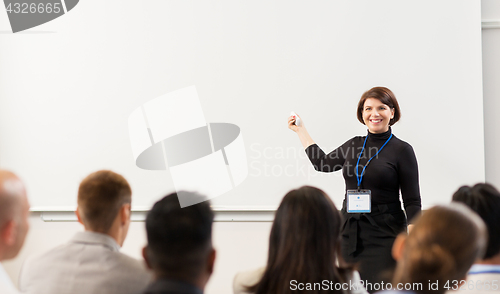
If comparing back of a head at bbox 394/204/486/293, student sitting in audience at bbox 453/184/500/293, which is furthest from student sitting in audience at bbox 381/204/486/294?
student sitting in audience at bbox 453/184/500/293

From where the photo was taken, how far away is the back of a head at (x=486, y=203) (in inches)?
49.2

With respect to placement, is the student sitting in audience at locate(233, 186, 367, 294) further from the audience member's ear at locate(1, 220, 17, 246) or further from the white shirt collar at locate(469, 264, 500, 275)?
the audience member's ear at locate(1, 220, 17, 246)

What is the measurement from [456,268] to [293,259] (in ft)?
1.36

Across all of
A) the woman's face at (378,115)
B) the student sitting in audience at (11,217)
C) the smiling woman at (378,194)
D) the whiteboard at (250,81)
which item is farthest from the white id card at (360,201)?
the student sitting in audience at (11,217)

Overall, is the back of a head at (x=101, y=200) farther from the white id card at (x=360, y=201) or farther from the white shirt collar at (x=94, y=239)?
the white id card at (x=360, y=201)

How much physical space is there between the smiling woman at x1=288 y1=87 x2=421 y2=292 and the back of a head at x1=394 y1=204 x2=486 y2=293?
1171 millimetres

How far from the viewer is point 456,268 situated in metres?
0.90

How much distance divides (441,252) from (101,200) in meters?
1.06

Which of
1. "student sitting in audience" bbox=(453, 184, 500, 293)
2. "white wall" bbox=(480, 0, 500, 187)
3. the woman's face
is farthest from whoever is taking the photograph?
"white wall" bbox=(480, 0, 500, 187)

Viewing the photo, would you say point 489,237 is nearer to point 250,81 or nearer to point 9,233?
point 9,233

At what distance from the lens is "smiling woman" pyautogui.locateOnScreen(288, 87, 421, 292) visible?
2.07m

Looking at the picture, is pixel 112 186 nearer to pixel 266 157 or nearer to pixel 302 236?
pixel 302 236

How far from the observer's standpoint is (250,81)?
2.97 meters

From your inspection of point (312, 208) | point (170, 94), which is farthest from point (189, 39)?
point (312, 208)
